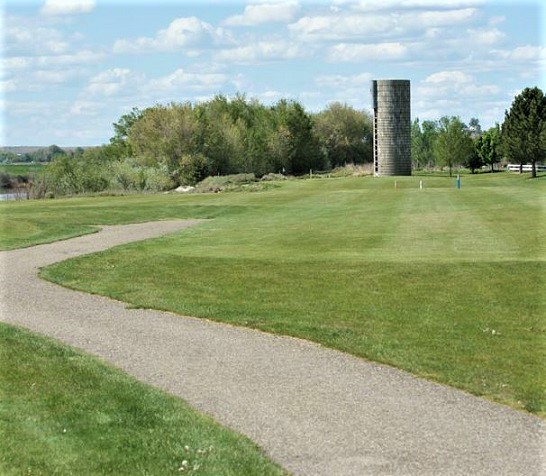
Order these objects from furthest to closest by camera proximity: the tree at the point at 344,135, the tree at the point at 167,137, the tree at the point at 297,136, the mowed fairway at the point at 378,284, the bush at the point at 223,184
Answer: the tree at the point at 344,135 → the tree at the point at 297,136 → the tree at the point at 167,137 → the bush at the point at 223,184 → the mowed fairway at the point at 378,284

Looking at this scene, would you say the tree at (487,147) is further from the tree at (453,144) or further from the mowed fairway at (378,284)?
the mowed fairway at (378,284)

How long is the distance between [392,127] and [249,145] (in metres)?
16.8

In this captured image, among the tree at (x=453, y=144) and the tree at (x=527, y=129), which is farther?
the tree at (x=453, y=144)

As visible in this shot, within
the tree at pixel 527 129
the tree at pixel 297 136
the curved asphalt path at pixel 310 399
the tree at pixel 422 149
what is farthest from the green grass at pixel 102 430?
the tree at pixel 422 149

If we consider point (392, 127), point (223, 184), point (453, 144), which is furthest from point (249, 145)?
point (223, 184)

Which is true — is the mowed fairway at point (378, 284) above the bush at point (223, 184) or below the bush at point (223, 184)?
above

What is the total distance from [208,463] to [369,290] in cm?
994

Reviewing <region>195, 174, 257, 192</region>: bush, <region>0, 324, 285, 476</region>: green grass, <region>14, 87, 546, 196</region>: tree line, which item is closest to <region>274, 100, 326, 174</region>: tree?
<region>14, 87, 546, 196</region>: tree line

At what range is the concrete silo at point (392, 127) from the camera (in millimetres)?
112750

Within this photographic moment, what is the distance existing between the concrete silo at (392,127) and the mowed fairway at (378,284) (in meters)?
76.2

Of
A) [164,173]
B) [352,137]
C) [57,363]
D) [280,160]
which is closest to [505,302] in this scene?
[57,363]

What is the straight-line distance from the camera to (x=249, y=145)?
111375mm

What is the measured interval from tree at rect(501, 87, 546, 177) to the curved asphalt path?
239 feet

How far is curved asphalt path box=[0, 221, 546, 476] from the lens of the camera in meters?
8.73
